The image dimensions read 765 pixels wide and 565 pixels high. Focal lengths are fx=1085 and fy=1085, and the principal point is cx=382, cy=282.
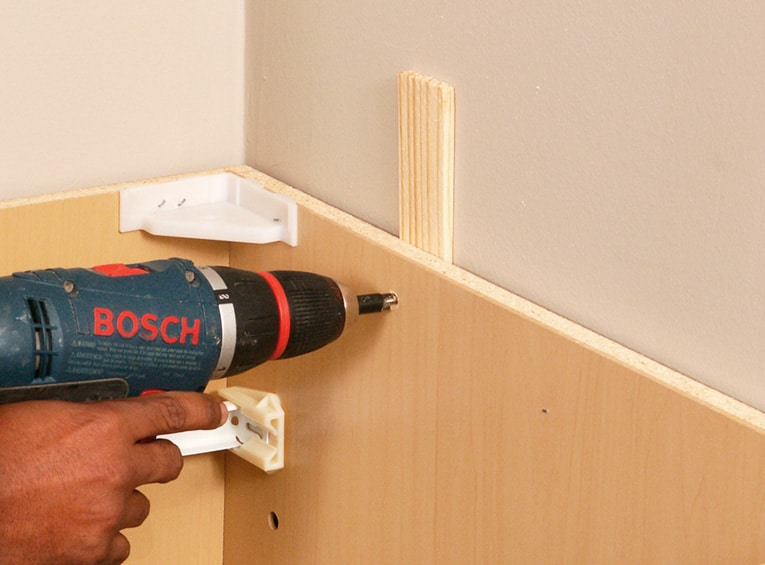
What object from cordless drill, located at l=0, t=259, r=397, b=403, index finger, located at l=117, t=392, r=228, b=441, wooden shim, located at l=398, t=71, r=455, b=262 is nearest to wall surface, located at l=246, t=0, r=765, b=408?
wooden shim, located at l=398, t=71, r=455, b=262

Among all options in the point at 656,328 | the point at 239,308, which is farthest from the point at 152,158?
the point at 656,328

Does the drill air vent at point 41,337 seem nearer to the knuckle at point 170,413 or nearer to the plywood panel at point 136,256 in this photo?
the knuckle at point 170,413

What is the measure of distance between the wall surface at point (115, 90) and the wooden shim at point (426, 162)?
0.31 m

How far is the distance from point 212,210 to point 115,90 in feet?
0.50

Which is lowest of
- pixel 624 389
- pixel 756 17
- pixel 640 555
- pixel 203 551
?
pixel 203 551

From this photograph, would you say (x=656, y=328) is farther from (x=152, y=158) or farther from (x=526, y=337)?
(x=152, y=158)

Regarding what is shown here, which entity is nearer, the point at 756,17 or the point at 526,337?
the point at 756,17

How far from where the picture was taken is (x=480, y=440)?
875 mm

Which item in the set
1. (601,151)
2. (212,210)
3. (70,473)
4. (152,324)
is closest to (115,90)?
(212,210)

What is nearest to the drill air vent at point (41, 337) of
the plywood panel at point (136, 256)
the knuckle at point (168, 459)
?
the knuckle at point (168, 459)

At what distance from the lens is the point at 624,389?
735 mm

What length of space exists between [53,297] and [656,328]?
0.44m

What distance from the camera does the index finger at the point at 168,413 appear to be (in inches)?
32.0

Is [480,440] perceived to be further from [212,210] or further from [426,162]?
[212,210]
